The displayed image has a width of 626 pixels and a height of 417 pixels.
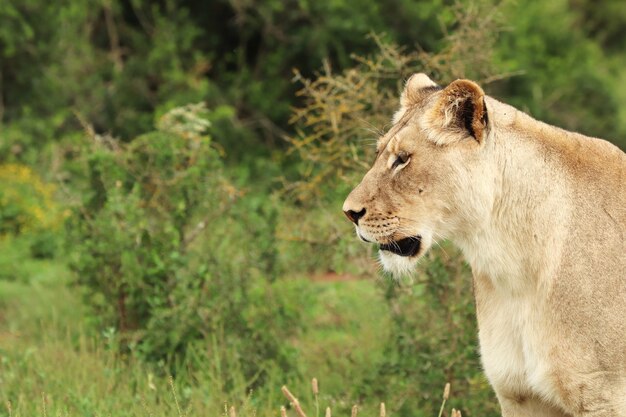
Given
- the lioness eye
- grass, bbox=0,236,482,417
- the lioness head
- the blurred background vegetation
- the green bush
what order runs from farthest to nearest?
the green bush < the blurred background vegetation < grass, bbox=0,236,482,417 < the lioness eye < the lioness head

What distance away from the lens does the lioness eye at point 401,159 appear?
13.5 ft

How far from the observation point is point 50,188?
1108cm

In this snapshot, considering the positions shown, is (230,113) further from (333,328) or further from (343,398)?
(343,398)

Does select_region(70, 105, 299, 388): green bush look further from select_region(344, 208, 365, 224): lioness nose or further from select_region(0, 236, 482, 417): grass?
select_region(344, 208, 365, 224): lioness nose

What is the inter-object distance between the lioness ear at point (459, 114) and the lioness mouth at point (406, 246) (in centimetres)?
41

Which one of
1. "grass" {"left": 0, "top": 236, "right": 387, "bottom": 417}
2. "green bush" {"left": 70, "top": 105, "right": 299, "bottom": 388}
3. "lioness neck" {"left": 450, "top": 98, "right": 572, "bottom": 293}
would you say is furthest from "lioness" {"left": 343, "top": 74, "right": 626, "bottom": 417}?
"green bush" {"left": 70, "top": 105, "right": 299, "bottom": 388}

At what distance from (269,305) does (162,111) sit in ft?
20.5

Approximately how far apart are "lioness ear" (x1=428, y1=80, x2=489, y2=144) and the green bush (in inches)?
103

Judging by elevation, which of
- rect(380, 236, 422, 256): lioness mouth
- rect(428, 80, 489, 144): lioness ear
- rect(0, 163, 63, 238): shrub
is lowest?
rect(0, 163, 63, 238): shrub

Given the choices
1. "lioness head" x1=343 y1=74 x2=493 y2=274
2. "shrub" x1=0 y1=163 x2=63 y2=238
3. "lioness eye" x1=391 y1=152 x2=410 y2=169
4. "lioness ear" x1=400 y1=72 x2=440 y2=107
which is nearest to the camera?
"lioness head" x1=343 y1=74 x2=493 y2=274

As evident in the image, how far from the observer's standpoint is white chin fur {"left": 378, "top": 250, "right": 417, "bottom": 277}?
13.8 ft

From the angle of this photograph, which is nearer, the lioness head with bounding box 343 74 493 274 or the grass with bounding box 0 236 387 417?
the lioness head with bounding box 343 74 493 274

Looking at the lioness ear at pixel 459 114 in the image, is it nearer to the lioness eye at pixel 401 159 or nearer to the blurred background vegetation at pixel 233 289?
the lioness eye at pixel 401 159

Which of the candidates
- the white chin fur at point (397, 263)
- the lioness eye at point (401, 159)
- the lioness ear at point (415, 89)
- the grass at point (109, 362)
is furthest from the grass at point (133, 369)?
the lioness ear at point (415, 89)
